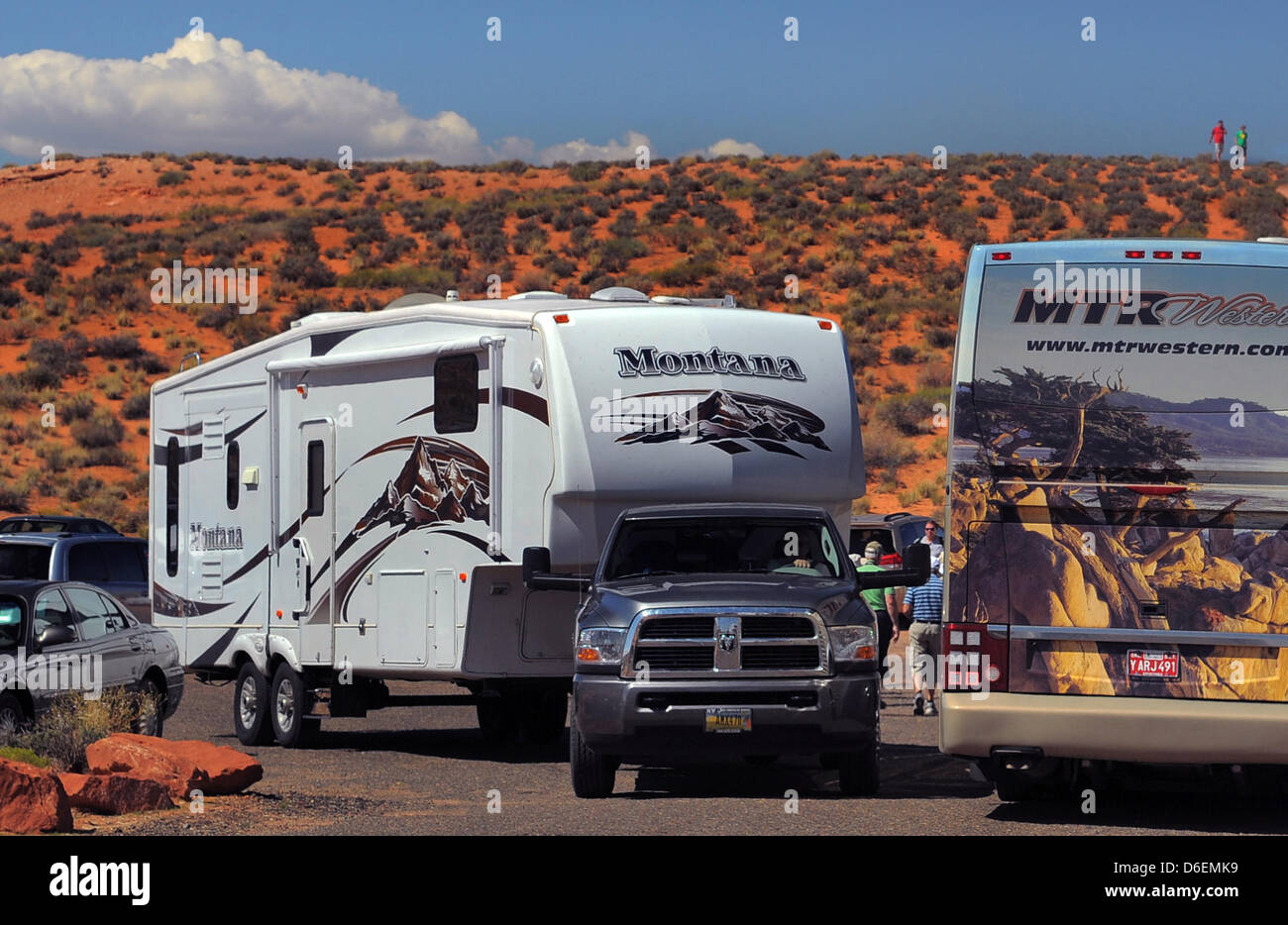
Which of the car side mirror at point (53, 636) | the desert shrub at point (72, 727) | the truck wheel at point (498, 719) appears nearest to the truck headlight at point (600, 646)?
the desert shrub at point (72, 727)

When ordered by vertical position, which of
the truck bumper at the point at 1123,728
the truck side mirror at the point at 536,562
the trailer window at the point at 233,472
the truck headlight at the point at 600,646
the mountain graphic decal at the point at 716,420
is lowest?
the truck bumper at the point at 1123,728

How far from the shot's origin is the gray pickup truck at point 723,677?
10.9m

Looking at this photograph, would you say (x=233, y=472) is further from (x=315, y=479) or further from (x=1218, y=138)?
(x=1218, y=138)

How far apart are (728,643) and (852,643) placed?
2.62 feet

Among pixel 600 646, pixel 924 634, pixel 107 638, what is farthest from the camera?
pixel 924 634

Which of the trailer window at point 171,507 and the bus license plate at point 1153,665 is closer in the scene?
the bus license plate at point 1153,665

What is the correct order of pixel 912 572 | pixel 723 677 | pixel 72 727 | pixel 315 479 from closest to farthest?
pixel 723 677
pixel 912 572
pixel 72 727
pixel 315 479

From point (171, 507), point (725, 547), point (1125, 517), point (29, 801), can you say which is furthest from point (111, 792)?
point (171, 507)

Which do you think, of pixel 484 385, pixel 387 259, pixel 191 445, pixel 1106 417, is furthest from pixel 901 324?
pixel 1106 417

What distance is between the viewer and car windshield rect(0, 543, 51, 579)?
1966 cm

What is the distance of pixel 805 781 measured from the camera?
12.7 m

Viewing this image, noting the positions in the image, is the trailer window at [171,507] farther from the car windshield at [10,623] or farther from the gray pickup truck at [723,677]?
the gray pickup truck at [723,677]

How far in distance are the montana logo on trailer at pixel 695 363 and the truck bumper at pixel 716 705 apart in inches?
→ 113

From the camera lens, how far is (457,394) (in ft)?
45.3
